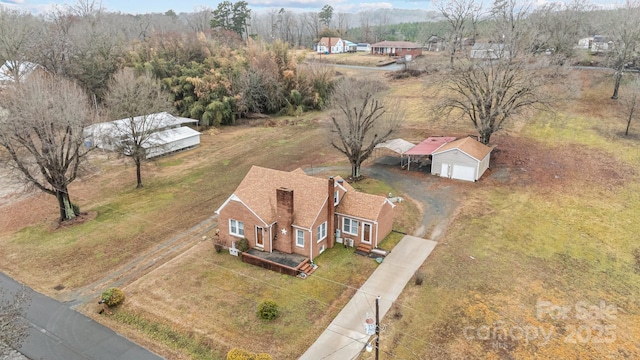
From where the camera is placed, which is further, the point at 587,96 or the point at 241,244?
the point at 587,96

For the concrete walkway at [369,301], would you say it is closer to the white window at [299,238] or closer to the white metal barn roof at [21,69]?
the white window at [299,238]

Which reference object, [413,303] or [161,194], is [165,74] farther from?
[413,303]

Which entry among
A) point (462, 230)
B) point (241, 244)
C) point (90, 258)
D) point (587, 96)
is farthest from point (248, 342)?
point (587, 96)

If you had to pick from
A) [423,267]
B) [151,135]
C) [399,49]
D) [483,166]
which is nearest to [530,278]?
[423,267]

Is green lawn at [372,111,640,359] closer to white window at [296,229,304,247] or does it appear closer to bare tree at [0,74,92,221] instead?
white window at [296,229,304,247]

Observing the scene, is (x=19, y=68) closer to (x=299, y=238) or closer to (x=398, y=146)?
(x=398, y=146)

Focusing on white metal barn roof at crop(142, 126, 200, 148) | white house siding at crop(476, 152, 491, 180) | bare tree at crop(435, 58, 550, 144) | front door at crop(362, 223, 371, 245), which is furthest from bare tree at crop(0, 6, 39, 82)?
white house siding at crop(476, 152, 491, 180)
